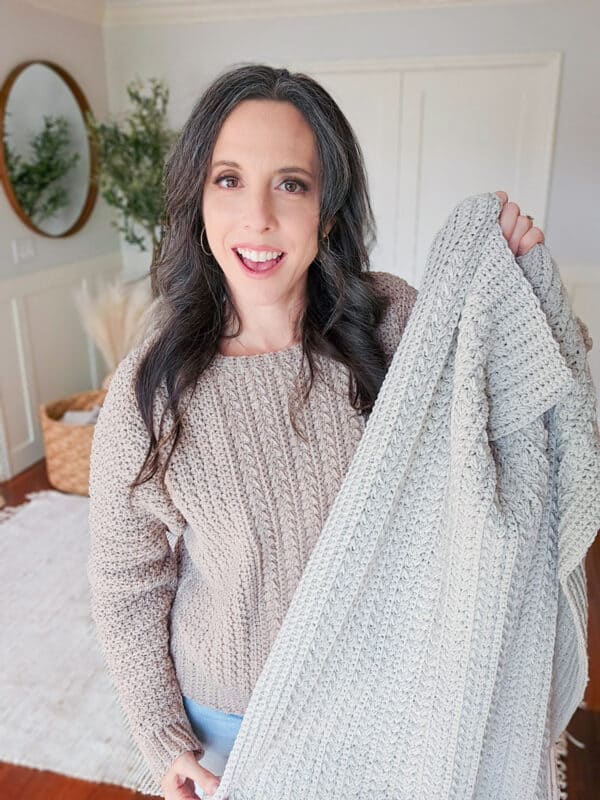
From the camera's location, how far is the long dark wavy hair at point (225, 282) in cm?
80

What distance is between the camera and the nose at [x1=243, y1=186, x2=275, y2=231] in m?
0.78

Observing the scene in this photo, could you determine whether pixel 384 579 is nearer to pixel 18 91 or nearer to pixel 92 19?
pixel 18 91

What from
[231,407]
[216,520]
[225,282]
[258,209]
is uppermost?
[258,209]

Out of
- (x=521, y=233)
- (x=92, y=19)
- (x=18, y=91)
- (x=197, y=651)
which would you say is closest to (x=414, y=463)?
(x=521, y=233)

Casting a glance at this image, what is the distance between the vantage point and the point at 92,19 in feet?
11.8

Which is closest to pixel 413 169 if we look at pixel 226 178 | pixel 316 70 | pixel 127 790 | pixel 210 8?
pixel 316 70

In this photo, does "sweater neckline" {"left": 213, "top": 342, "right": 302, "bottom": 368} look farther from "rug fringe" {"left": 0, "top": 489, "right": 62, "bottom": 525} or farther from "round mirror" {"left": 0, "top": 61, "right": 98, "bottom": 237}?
"round mirror" {"left": 0, "top": 61, "right": 98, "bottom": 237}

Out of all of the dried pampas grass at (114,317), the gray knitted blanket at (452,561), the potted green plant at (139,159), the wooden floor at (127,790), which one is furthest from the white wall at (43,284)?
the gray knitted blanket at (452,561)

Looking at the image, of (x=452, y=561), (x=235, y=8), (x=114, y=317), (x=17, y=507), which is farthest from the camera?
(x=235, y=8)

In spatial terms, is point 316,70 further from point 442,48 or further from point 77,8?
point 77,8

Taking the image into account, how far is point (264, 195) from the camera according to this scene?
0.78m

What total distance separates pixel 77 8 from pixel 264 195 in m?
3.36

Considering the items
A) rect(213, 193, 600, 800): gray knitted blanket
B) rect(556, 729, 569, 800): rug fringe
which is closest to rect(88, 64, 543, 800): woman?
rect(213, 193, 600, 800): gray knitted blanket

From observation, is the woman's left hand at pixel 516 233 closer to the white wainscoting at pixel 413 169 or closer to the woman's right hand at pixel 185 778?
the woman's right hand at pixel 185 778
